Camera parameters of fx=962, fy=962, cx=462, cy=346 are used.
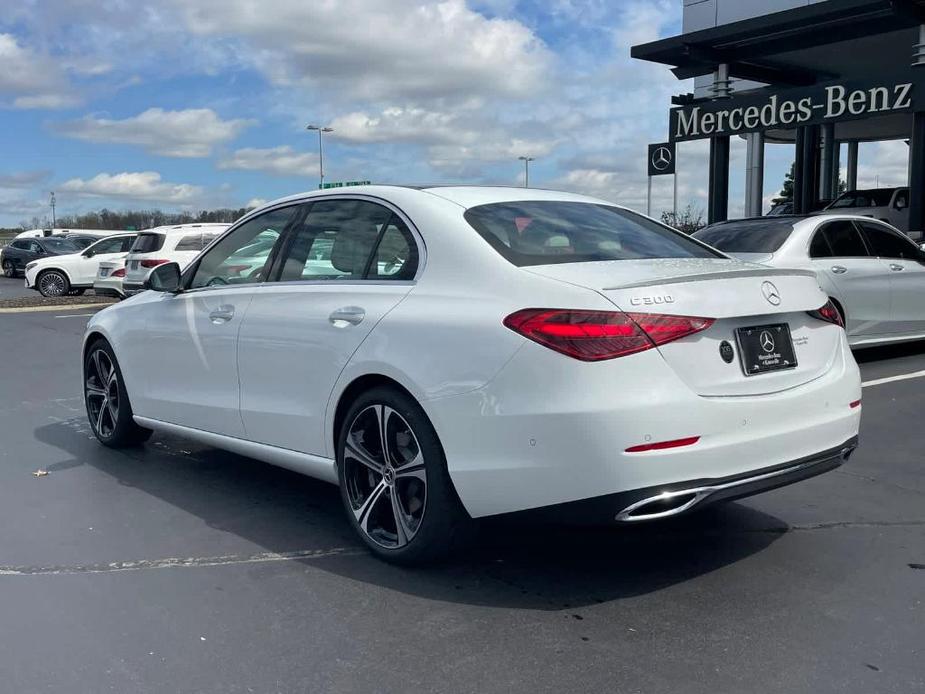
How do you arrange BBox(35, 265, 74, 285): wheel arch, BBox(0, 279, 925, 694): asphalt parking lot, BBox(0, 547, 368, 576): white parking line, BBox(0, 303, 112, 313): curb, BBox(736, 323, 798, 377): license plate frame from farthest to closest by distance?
BBox(35, 265, 74, 285): wheel arch < BBox(0, 303, 112, 313): curb < BBox(0, 547, 368, 576): white parking line < BBox(736, 323, 798, 377): license plate frame < BBox(0, 279, 925, 694): asphalt parking lot

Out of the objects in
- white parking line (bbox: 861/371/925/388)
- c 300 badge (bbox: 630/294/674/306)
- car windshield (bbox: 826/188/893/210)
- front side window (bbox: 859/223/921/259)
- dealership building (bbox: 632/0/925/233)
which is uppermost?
dealership building (bbox: 632/0/925/233)

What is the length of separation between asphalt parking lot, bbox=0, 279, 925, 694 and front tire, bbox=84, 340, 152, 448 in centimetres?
69

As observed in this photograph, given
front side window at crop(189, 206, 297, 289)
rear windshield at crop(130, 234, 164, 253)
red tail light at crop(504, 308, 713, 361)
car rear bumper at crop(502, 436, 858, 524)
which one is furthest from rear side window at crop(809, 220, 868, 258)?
rear windshield at crop(130, 234, 164, 253)

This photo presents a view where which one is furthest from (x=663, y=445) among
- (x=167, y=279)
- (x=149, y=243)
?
(x=149, y=243)

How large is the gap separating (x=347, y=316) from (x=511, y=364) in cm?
103

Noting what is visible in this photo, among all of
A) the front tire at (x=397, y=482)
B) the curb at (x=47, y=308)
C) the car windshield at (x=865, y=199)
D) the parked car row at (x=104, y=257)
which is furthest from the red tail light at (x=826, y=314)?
the curb at (x=47, y=308)

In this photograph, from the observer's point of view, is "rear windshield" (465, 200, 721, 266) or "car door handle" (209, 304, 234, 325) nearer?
"rear windshield" (465, 200, 721, 266)

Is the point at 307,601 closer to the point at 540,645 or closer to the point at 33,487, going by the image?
the point at 540,645

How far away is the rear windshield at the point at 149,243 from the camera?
19.0m

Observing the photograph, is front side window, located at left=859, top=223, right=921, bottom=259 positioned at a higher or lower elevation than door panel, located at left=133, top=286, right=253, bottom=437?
higher

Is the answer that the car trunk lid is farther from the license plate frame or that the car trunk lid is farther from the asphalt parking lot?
the asphalt parking lot

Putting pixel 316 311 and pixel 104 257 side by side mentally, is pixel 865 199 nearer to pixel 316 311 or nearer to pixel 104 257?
pixel 104 257

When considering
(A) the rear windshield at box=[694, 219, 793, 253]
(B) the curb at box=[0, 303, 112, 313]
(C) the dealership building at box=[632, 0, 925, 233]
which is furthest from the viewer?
(B) the curb at box=[0, 303, 112, 313]

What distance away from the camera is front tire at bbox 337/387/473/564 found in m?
3.76
